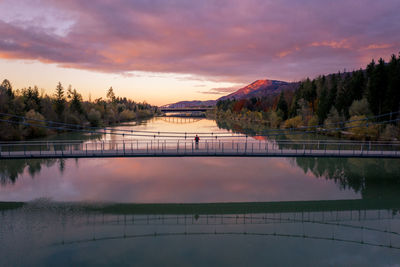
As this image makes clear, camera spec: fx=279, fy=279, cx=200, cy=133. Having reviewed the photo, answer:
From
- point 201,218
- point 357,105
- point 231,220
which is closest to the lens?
point 231,220

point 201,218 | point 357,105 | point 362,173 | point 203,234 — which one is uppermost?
point 357,105

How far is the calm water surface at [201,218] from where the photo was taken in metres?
11.9

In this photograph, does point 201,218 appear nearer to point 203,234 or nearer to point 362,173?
point 203,234

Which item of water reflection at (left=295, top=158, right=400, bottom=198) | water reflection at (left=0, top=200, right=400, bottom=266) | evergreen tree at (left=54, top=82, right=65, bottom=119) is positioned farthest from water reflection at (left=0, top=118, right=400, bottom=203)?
evergreen tree at (left=54, top=82, right=65, bottom=119)

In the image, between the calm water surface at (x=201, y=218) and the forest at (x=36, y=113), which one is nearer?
the calm water surface at (x=201, y=218)

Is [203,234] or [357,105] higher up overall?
[357,105]

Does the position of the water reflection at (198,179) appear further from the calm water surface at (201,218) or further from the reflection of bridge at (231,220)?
the reflection of bridge at (231,220)

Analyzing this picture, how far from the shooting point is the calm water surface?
1195cm

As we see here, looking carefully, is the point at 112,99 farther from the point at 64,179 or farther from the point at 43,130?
the point at 64,179

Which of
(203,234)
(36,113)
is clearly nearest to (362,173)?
(203,234)

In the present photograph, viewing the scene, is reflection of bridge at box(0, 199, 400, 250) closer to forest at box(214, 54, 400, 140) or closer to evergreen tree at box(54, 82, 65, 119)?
forest at box(214, 54, 400, 140)

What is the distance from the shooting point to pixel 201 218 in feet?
51.7

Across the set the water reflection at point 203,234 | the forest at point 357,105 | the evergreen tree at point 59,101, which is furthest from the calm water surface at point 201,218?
the evergreen tree at point 59,101

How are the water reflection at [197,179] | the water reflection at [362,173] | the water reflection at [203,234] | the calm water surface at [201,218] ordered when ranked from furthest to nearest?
the water reflection at [362,173] < the water reflection at [197,179] < the calm water surface at [201,218] < the water reflection at [203,234]
